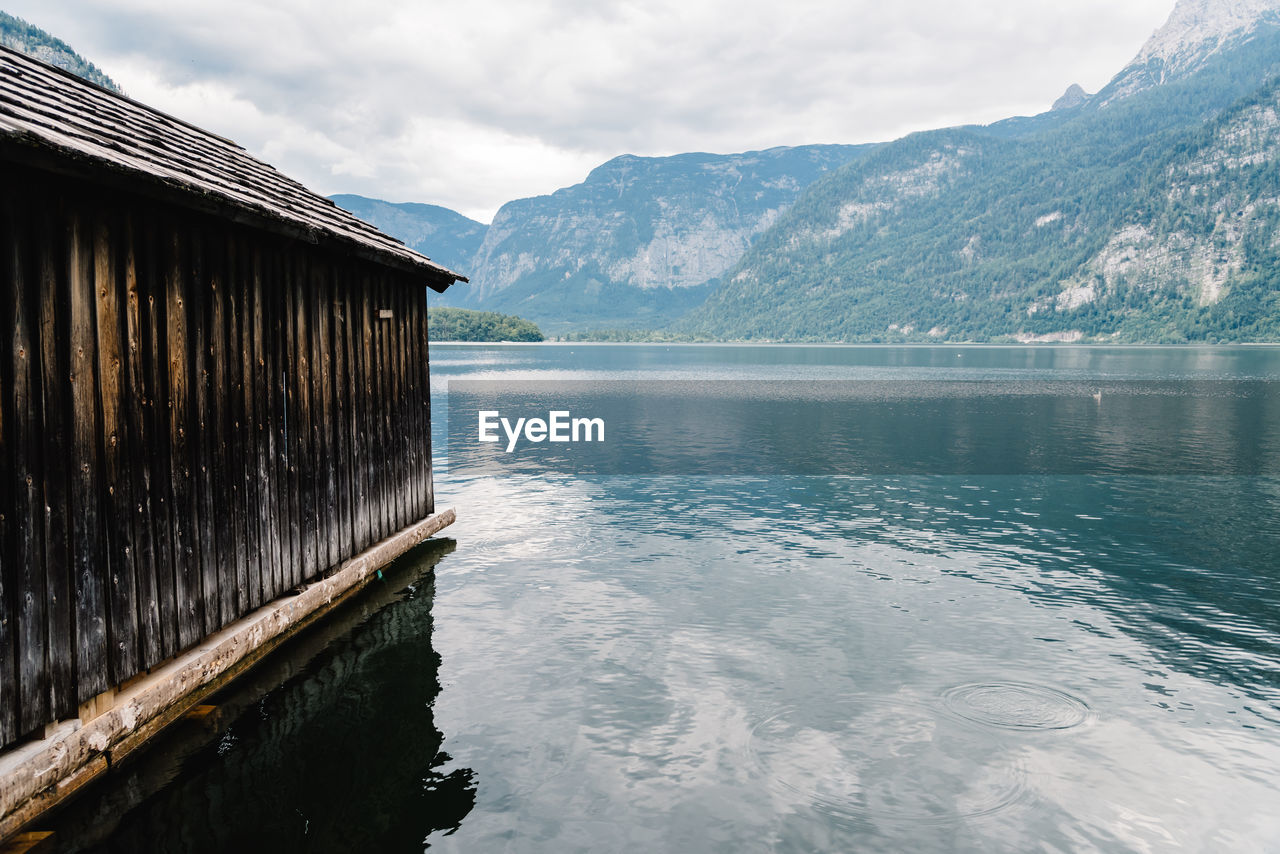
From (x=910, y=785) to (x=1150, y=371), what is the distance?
113m

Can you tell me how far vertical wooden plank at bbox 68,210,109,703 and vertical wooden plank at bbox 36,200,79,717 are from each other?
0.07 metres

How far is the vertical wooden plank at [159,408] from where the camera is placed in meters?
7.90

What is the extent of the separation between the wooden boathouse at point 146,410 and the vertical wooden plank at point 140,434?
0.07 feet

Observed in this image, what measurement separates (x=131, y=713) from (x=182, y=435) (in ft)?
9.43

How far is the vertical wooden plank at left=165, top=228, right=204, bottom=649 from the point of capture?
8.30 meters

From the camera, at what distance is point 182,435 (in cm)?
852

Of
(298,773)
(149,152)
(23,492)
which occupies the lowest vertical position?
(298,773)

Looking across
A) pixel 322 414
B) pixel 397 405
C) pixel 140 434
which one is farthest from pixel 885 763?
pixel 397 405

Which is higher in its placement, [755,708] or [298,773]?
[298,773]

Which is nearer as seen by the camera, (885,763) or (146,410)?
(146,410)

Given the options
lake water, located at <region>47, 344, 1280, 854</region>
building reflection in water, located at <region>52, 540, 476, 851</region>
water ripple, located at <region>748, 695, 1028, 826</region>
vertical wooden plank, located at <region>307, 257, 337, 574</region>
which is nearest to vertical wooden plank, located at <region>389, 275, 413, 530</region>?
A: lake water, located at <region>47, 344, 1280, 854</region>

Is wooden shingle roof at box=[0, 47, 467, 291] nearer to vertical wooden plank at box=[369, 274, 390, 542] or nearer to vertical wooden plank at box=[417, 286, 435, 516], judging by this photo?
vertical wooden plank at box=[369, 274, 390, 542]

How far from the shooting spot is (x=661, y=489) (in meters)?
27.8

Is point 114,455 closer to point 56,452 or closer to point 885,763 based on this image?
point 56,452
